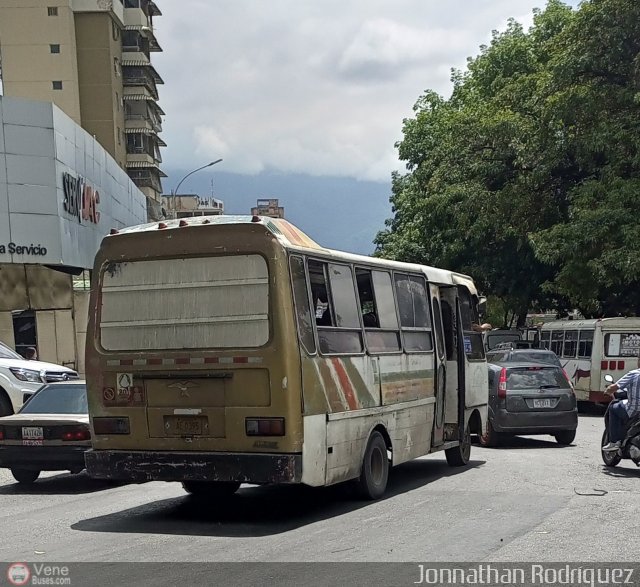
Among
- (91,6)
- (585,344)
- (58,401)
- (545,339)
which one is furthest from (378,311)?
(91,6)

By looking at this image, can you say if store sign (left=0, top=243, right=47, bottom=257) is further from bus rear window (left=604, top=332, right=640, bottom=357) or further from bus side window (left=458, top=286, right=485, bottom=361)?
bus side window (left=458, top=286, right=485, bottom=361)

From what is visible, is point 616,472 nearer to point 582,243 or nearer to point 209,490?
point 209,490

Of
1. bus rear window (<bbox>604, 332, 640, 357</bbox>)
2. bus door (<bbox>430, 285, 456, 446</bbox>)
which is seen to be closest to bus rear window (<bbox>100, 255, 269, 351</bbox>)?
bus door (<bbox>430, 285, 456, 446</bbox>)

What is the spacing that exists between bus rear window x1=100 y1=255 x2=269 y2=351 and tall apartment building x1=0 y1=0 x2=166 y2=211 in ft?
178

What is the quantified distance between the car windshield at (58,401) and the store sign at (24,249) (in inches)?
539

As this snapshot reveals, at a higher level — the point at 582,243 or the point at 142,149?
the point at 142,149

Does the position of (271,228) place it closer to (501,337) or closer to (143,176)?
(501,337)

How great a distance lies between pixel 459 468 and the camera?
14234 millimetres

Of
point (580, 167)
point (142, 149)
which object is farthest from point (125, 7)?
point (580, 167)

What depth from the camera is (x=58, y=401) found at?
1434 cm

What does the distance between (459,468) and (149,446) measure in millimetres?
5682

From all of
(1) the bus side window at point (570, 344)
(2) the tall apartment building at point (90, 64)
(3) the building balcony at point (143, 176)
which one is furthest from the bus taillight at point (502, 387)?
(3) the building balcony at point (143, 176)

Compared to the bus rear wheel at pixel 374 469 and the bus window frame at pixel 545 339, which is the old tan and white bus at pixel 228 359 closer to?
the bus rear wheel at pixel 374 469

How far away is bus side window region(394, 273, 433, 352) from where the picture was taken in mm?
12531
